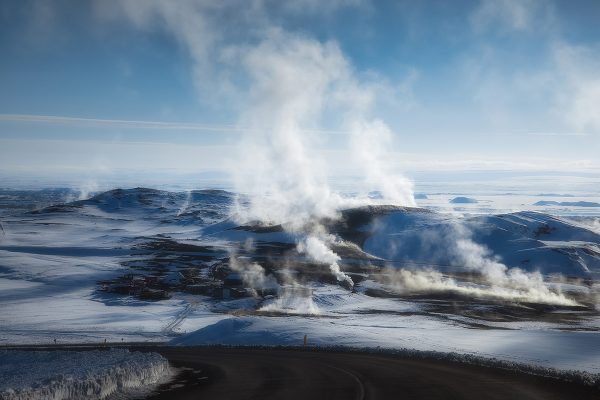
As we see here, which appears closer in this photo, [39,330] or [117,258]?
[39,330]

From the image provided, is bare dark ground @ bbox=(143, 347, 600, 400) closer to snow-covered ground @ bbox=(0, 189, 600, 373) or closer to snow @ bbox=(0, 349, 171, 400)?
snow @ bbox=(0, 349, 171, 400)

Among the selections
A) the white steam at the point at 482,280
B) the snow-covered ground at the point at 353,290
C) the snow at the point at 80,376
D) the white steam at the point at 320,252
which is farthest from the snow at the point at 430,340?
the white steam at the point at 320,252

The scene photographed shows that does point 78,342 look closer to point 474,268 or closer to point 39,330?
point 39,330

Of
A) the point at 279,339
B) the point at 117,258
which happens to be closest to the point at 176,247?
the point at 117,258

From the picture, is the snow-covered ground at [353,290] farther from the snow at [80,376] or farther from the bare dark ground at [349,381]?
the snow at [80,376]

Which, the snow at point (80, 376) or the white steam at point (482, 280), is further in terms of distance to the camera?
the white steam at point (482, 280)

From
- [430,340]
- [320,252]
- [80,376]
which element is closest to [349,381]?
[80,376]
